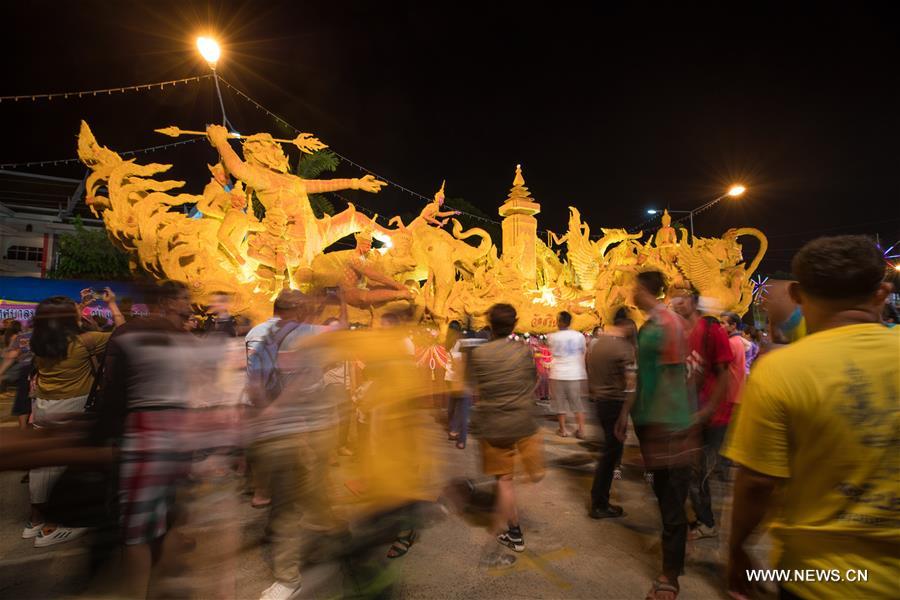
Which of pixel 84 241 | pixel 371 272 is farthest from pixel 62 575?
pixel 84 241

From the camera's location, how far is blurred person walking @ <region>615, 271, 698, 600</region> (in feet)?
8.68

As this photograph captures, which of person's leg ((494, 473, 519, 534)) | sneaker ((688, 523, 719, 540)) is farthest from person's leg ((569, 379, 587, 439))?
person's leg ((494, 473, 519, 534))

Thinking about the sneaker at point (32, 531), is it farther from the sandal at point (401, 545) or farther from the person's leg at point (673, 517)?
the person's leg at point (673, 517)

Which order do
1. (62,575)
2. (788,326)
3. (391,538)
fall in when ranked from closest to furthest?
1. (391,538)
2. (62,575)
3. (788,326)

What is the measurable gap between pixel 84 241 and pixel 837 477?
2804 cm

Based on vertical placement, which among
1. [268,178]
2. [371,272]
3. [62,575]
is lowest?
[62,575]

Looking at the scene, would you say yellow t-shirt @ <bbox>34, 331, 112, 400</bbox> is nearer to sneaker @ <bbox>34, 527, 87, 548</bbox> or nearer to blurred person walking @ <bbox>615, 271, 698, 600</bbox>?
sneaker @ <bbox>34, 527, 87, 548</bbox>

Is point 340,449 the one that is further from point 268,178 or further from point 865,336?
point 268,178

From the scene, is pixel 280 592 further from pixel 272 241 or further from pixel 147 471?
pixel 272 241

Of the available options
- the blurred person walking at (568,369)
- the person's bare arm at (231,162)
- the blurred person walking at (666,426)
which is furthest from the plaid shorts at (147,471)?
the person's bare arm at (231,162)

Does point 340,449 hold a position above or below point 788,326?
below

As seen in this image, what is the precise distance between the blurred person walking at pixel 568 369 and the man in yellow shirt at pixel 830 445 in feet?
16.3

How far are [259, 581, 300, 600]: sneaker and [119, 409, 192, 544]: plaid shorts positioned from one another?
0.76 meters

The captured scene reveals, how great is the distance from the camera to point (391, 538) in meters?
2.22
